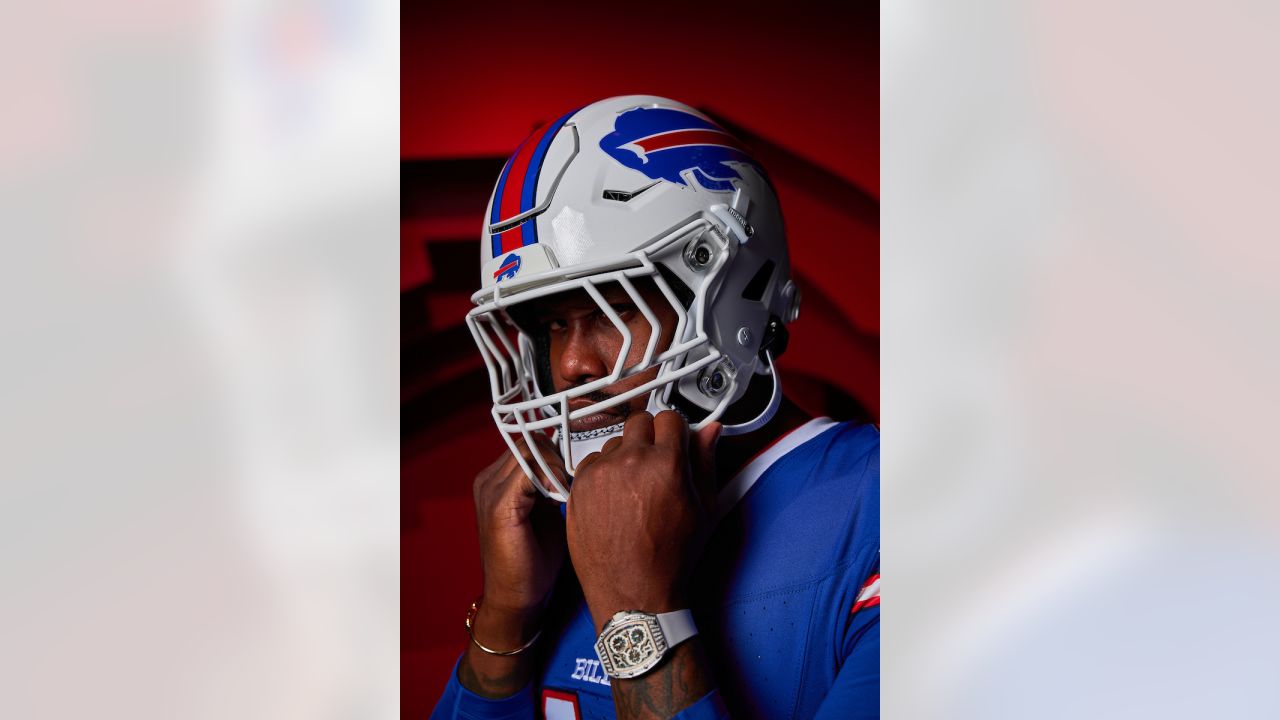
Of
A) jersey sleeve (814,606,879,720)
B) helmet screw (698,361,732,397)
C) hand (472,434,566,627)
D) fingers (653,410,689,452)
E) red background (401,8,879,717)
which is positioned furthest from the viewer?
red background (401,8,879,717)

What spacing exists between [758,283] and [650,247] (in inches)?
8.6

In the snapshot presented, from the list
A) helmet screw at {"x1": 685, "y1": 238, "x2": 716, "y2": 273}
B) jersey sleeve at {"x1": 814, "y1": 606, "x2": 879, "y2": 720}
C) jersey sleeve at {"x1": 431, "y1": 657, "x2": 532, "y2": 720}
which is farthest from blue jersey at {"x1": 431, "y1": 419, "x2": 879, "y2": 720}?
helmet screw at {"x1": 685, "y1": 238, "x2": 716, "y2": 273}

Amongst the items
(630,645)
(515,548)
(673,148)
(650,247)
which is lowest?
(515,548)

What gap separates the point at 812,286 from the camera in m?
2.22

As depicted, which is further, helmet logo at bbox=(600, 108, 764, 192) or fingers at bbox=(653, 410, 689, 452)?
helmet logo at bbox=(600, 108, 764, 192)

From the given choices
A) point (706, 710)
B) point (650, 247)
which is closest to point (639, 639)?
point (706, 710)

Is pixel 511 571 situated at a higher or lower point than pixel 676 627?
lower

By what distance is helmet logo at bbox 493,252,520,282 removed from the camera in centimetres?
174

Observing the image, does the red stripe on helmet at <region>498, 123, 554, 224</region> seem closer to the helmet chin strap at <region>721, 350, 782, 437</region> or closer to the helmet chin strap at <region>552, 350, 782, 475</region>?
the helmet chin strap at <region>552, 350, 782, 475</region>

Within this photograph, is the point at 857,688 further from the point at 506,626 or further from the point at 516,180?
the point at 516,180

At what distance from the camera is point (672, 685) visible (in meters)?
1.50

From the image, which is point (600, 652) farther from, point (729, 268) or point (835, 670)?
point (729, 268)
